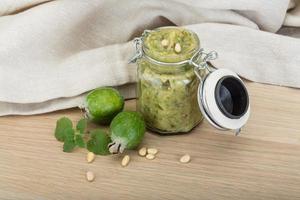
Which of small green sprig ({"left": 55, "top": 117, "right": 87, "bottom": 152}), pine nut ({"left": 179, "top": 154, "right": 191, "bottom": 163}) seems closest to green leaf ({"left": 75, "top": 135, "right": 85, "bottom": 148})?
small green sprig ({"left": 55, "top": 117, "right": 87, "bottom": 152})

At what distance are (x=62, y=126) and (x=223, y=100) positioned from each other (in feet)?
0.73

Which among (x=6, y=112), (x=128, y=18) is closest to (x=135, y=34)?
(x=128, y=18)

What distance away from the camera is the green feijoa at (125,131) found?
2.31 feet

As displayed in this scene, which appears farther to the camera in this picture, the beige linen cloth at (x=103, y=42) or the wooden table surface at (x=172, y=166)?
the beige linen cloth at (x=103, y=42)

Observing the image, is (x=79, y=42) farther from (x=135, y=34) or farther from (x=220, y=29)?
(x=220, y=29)

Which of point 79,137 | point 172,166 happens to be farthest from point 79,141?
point 172,166

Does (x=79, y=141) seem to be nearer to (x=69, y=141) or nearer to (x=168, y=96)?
(x=69, y=141)

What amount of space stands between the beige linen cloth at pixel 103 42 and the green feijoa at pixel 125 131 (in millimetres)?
111

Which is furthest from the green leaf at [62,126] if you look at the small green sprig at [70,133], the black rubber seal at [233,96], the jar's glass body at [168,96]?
the black rubber seal at [233,96]

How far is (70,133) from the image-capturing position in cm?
74

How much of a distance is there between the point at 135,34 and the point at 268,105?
0.79 ft

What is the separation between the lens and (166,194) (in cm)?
69

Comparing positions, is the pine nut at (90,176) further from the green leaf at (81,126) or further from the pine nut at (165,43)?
the pine nut at (165,43)

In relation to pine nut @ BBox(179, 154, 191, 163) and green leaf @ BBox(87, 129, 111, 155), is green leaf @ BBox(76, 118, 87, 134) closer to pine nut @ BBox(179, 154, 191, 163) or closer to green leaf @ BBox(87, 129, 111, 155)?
green leaf @ BBox(87, 129, 111, 155)
